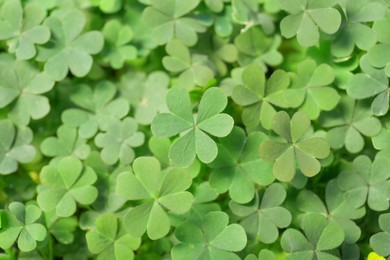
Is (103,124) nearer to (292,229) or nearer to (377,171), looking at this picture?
(292,229)

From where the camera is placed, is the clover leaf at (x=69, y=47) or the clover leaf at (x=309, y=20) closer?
the clover leaf at (x=309, y=20)

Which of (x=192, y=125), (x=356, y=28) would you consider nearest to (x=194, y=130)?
(x=192, y=125)

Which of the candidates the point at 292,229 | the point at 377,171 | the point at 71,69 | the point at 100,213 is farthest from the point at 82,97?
the point at 377,171

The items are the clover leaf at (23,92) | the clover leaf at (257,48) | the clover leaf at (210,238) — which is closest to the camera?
the clover leaf at (210,238)

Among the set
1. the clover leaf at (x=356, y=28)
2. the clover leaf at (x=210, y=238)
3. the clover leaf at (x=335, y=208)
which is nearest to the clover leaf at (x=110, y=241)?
the clover leaf at (x=210, y=238)

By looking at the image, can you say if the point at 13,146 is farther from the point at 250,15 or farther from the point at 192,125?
the point at 250,15

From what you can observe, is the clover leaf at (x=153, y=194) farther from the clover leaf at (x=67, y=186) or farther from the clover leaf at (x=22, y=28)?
the clover leaf at (x=22, y=28)

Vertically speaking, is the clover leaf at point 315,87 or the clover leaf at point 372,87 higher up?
the clover leaf at point 372,87
